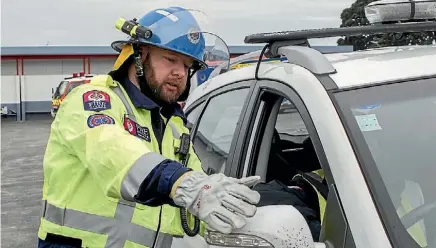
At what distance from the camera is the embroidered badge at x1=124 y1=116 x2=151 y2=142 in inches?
91.9

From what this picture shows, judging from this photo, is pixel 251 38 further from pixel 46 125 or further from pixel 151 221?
pixel 46 125

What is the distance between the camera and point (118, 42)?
106 inches

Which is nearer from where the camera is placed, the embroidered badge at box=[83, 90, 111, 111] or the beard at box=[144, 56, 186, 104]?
the embroidered badge at box=[83, 90, 111, 111]

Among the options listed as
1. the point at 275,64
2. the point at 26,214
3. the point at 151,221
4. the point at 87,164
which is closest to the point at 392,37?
the point at 275,64

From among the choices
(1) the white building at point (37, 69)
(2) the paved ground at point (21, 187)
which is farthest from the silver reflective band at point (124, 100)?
(1) the white building at point (37, 69)

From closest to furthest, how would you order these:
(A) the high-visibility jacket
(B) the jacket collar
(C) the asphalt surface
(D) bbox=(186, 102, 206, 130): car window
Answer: (A) the high-visibility jacket < (B) the jacket collar < (C) the asphalt surface < (D) bbox=(186, 102, 206, 130): car window

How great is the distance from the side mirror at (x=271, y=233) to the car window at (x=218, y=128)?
135 cm

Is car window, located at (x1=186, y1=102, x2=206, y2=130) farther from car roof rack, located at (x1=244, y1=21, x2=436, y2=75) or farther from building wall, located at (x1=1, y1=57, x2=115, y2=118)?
building wall, located at (x1=1, y1=57, x2=115, y2=118)

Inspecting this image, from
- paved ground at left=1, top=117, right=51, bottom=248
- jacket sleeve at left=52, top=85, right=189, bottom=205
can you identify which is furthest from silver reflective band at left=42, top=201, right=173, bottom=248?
paved ground at left=1, top=117, right=51, bottom=248

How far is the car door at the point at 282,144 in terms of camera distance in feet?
6.63

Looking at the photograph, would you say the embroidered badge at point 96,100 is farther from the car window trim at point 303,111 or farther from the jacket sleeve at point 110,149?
the car window trim at point 303,111

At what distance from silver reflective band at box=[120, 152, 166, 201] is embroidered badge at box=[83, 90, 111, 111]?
17.1 inches

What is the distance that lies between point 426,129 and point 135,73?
1.07 metres

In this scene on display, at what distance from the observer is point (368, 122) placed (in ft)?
7.21
